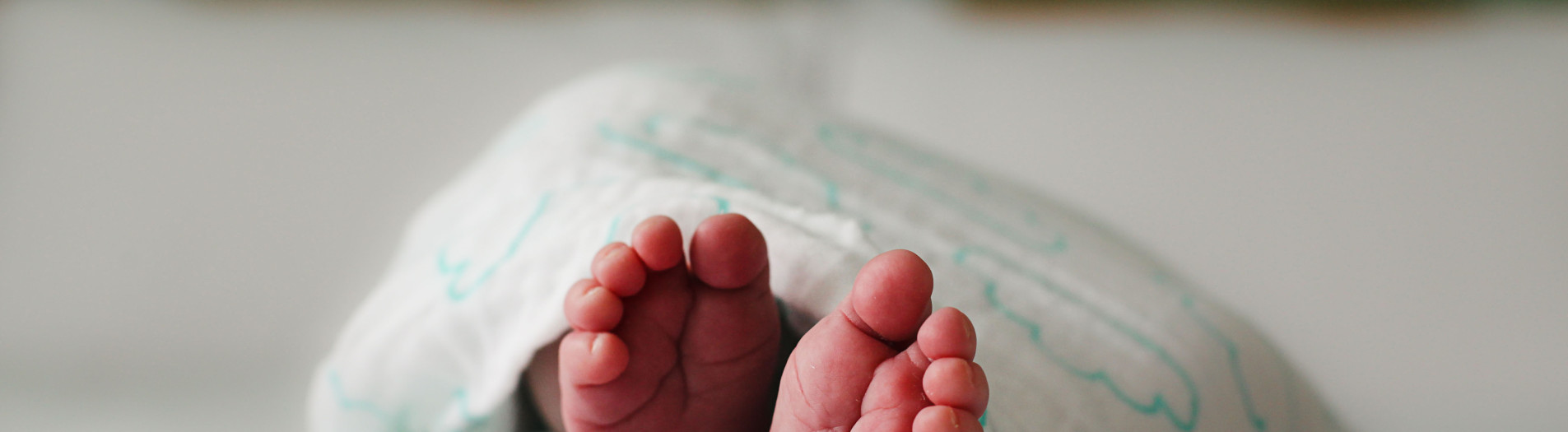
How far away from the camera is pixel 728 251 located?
0.37 meters

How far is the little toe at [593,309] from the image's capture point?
0.37 m

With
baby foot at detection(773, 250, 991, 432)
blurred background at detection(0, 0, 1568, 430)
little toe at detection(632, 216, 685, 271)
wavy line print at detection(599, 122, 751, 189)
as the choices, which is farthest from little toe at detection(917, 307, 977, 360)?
blurred background at detection(0, 0, 1568, 430)

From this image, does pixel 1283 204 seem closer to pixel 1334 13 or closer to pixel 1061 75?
pixel 1061 75

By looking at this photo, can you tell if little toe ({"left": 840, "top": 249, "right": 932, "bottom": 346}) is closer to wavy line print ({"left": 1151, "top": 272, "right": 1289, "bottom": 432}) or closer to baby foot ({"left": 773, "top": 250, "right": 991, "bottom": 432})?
baby foot ({"left": 773, "top": 250, "right": 991, "bottom": 432})

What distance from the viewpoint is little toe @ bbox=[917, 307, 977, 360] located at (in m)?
0.31

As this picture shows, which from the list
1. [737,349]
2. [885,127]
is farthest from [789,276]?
[885,127]

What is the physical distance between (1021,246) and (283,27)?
1.20 metres

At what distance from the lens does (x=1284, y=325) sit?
87 cm

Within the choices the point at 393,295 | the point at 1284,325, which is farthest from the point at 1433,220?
the point at 393,295

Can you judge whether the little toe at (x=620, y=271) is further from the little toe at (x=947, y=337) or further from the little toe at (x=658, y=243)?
the little toe at (x=947, y=337)

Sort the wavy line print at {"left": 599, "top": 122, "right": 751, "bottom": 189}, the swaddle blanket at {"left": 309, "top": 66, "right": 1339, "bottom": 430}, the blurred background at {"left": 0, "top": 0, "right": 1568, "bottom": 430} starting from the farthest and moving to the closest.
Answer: the blurred background at {"left": 0, "top": 0, "right": 1568, "bottom": 430}, the wavy line print at {"left": 599, "top": 122, "right": 751, "bottom": 189}, the swaddle blanket at {"left": 309, "top": 66, "right": 1339, "bottom": 430}

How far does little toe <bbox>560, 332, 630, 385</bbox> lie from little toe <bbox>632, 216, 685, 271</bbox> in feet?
0.11

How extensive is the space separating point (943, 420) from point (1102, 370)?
0.53 ft

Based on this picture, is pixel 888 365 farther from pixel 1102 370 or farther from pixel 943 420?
pixel 1102 370
